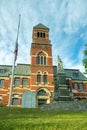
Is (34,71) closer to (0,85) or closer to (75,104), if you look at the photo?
(0,85)

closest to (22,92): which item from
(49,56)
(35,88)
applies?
(35,88)

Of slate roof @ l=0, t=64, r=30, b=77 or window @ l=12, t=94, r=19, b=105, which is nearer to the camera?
window @ l=12, t=94, r=19, b=105

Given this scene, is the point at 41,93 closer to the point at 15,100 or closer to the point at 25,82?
the point at 25,82

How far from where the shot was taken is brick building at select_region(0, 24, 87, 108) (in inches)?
1430

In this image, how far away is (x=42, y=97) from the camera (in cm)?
3625

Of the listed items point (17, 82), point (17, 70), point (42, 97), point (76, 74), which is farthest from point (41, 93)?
Result: point (76, 74)

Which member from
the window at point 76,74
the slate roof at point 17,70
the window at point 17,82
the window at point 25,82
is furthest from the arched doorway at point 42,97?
the window at point 76,74

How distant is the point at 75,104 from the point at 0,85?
72.9 ft

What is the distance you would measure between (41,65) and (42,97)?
702 centimetres

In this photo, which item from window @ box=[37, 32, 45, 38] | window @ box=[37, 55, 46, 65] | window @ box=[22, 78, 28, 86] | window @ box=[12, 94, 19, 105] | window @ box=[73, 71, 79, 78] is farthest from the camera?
window @ box=[73, 71, 79, 78]

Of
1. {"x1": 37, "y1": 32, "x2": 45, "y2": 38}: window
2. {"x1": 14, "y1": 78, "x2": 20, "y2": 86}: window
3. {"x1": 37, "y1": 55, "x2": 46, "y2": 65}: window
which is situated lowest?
{"x1": 14, "y1": 78, "x2": 20, "y2": 86}: window

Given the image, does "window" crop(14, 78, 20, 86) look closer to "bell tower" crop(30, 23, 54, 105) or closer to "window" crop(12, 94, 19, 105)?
"window" crop(12, 94, 19, 105)

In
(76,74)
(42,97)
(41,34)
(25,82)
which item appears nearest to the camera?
(42,97)

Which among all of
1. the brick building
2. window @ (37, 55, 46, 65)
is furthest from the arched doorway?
window @ (37, 55, 46, 65)
